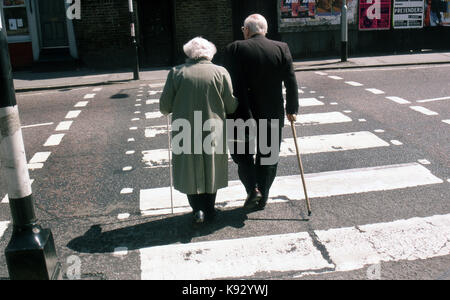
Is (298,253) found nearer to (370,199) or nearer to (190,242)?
(190,242)

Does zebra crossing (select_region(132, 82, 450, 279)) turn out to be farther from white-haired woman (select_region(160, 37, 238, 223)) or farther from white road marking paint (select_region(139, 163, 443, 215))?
white-haired woman (select_region(160, 37, 238, 223))

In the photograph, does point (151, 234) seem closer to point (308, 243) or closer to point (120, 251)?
point (120, 251)

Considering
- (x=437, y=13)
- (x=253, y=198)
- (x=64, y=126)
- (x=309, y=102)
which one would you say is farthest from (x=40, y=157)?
(x=437, y=13)

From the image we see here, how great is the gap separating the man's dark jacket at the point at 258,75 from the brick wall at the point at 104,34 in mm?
13635

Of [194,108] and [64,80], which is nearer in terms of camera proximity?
[194,108]

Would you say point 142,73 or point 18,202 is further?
point 142,73

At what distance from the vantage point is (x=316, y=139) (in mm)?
8203

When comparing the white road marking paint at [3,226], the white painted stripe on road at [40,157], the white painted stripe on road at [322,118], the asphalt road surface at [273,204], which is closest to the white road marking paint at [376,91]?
the asphalt road surface at [273,204]

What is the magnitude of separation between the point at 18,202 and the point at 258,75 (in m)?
2.62

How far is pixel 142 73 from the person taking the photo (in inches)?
674

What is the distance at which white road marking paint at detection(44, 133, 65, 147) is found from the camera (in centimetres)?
851

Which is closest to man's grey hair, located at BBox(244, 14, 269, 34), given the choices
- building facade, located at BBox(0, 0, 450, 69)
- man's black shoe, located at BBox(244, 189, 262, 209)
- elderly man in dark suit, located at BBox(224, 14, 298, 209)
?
elderly man in dark suit, located at BBox(224, 14, 298, 209)

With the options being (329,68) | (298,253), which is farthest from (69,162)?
(329,68)

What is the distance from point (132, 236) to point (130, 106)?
6.72 m
